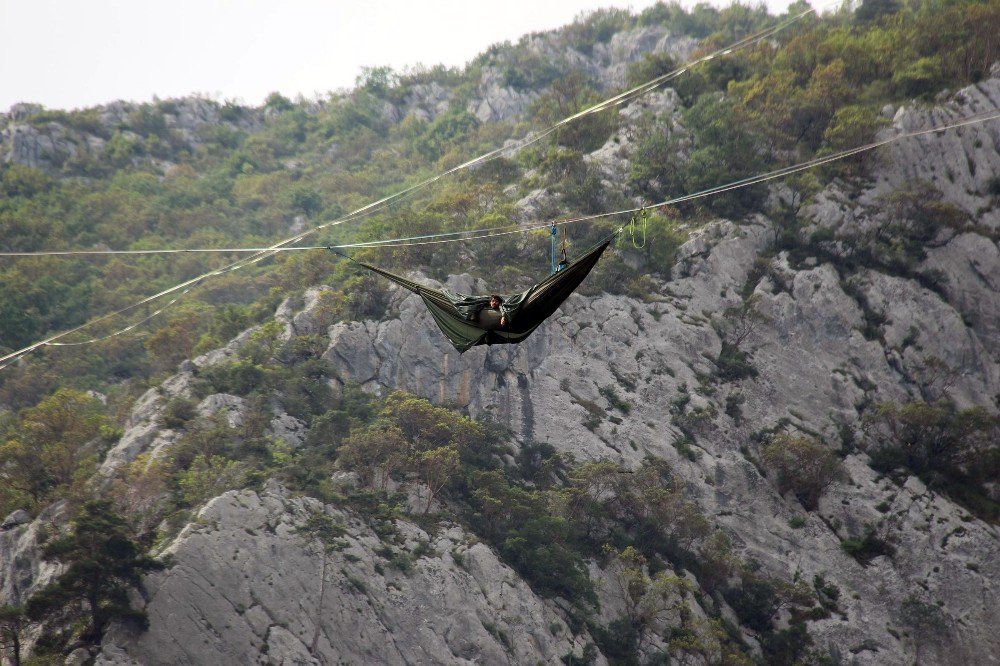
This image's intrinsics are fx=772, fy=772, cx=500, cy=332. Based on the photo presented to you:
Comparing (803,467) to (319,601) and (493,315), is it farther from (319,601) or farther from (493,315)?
(493,315)

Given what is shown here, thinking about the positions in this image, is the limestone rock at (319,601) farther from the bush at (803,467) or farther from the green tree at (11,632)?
the bush at (803,467)

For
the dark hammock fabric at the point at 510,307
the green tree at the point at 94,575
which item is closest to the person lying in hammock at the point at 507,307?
the dark hammock fabric at the point at 510,307

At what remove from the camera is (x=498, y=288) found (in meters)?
37.8

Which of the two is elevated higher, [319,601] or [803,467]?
[319,601]

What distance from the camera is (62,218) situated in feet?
175

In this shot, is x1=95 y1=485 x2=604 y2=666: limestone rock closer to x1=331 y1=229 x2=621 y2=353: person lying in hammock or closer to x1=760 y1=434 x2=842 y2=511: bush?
x1=760 y1=434 x2=842 y2=511: bush

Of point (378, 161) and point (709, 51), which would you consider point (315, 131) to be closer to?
point (378, 161)

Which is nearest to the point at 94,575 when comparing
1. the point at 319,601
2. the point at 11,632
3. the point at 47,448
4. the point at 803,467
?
the point at 11,632

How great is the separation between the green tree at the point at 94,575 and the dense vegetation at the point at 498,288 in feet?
0.21

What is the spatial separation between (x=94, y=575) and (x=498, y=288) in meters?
21.4

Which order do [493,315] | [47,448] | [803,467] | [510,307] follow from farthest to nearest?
[803,467]
[47,448]
[493,315]
[510,307]

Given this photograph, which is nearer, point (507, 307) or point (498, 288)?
point (507, 307)

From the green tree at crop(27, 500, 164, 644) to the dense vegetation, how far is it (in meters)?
0.06

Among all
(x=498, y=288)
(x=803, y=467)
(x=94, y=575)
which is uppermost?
(x=498, y=288)
